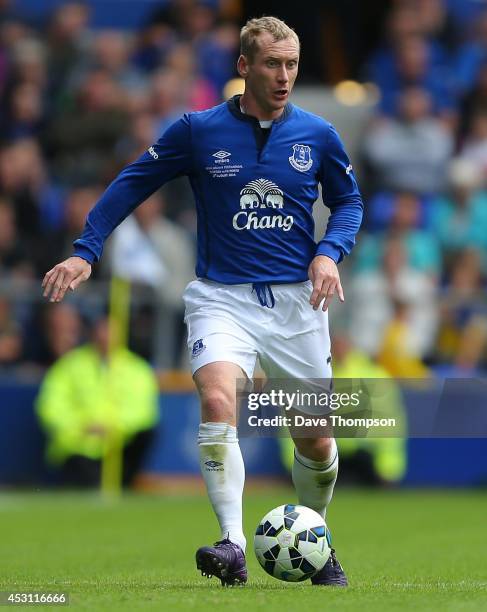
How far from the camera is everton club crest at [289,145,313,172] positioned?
23.6ft

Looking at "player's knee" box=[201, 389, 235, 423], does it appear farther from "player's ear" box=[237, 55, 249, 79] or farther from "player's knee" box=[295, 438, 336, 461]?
"player's ear" box=[237, 55, 249, 79]

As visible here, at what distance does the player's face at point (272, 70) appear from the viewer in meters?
7.04

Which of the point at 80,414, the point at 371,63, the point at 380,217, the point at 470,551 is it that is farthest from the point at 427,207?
the point at 470,551

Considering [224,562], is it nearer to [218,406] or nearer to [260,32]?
[218,406]

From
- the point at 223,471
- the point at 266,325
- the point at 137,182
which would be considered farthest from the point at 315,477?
the point at 137,182

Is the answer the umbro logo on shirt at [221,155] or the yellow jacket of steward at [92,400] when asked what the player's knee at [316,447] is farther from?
the yellow jacket of steward at [92,400]

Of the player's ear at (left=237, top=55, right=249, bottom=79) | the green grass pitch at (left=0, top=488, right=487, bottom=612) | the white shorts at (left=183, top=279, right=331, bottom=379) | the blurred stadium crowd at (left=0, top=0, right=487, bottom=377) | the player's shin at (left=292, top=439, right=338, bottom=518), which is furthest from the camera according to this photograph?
the blurred stadium crowd at (left=0, top=0, right=487, bottom=377)

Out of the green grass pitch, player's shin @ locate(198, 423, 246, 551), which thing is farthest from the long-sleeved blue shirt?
the green grass pitch

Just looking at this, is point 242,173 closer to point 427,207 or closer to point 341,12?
point 427,207

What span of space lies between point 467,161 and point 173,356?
177 inches

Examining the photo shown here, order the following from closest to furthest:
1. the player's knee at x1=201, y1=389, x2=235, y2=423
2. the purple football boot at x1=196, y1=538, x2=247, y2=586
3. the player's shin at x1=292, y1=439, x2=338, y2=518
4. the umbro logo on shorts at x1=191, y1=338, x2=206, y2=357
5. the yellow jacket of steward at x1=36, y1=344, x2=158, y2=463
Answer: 1. the purple football boot at x1=196, y1=538, x2=247, y2=586
2. the player's knee at x1=201, y1=389, x2=235, y2=423
3. the umbro logo on shorts at x1=191, y1=338, x2=206, y2=357
4. the player's shin at x1=292, y1=439, x2=338, y2=518
5. the yellow jacket of steward at x1=36, y1=344, x2=158, y2=463

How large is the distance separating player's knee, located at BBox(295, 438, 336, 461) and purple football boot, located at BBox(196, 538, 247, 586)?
72 cm

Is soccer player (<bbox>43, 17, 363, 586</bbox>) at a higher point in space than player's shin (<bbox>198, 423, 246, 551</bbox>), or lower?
higher

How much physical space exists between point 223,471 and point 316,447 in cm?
58
